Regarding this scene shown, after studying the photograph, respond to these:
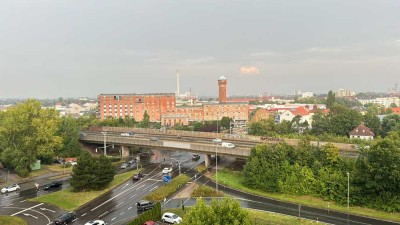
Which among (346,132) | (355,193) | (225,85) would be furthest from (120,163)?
(225,85)

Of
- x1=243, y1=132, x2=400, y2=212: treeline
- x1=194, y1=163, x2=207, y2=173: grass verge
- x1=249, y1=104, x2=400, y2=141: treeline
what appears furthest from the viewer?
x1=249, y1=104, x2=400, y2=141: treeline

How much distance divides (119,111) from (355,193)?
139 meters

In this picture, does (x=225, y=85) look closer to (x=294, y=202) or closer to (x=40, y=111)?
(x=40, y=111)

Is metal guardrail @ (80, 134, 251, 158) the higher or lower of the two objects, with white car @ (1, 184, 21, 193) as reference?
higher

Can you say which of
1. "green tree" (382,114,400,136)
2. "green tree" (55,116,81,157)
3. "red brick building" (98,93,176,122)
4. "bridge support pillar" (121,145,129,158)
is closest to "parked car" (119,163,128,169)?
"bridge support pillar" (121,145,129,158)

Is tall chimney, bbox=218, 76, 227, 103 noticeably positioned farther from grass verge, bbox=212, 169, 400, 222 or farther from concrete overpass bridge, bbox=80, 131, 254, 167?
grass verge, bbox=212, 169, 400, 222

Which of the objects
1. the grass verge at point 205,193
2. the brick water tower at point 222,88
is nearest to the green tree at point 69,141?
the grass verge at point 205,193

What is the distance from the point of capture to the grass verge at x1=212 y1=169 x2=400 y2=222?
40406mm

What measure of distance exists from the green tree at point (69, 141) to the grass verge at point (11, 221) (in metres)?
36.7

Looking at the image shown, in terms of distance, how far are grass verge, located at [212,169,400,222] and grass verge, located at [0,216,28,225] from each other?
2882cm

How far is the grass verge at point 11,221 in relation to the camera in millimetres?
37553

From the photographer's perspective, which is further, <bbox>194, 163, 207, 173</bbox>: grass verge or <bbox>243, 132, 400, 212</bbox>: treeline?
<bbox>194, 163, 207, 173</bbox>: grass verge

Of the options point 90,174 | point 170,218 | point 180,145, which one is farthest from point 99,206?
point 180,145

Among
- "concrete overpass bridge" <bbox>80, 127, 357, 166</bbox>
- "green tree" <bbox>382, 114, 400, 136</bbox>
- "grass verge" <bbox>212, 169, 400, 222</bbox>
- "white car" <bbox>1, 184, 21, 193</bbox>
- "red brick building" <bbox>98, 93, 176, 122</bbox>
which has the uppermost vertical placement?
"red brick building" <bbox>98, 93, 176, 122</bbox>
